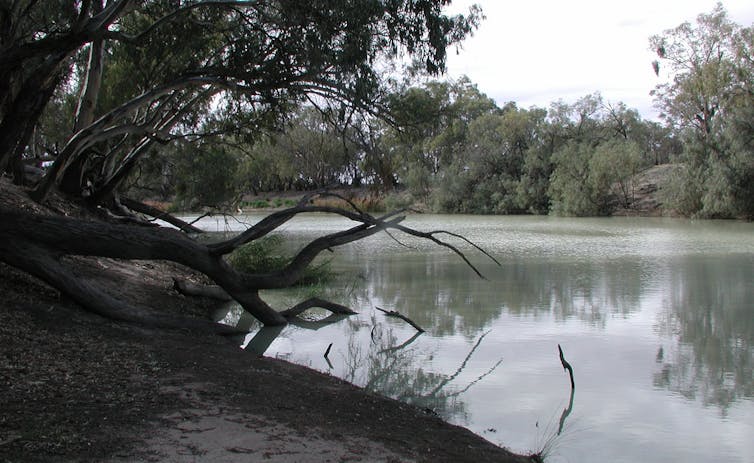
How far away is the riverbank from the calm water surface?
824mm

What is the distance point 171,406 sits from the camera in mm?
3707

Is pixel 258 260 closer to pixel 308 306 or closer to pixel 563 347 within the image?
pixel 308 306

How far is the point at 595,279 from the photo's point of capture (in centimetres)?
1195

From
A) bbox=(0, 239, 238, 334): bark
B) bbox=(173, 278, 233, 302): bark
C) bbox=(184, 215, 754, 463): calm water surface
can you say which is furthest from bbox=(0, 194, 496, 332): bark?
bbox=(173, 278, 233, 302): bark

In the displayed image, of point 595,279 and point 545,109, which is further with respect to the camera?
point 545,109

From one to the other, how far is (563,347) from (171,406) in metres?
4.52

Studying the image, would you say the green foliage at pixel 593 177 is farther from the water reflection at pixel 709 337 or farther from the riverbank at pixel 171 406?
the riverbank at pixel 171 406

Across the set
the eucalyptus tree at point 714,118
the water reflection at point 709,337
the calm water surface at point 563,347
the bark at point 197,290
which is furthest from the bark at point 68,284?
the eucalyptus tree at point 714,118

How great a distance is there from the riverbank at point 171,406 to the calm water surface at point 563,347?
82 centimetres

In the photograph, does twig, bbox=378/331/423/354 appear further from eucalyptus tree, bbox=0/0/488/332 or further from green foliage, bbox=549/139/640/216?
green foliage, bbox=549/139/640/216

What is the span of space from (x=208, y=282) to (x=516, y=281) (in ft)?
16.7

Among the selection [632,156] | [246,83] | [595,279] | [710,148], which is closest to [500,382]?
[246,83]

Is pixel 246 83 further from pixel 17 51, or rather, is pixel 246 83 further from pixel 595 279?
pixel 595 279

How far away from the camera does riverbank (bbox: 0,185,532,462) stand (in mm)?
3062
